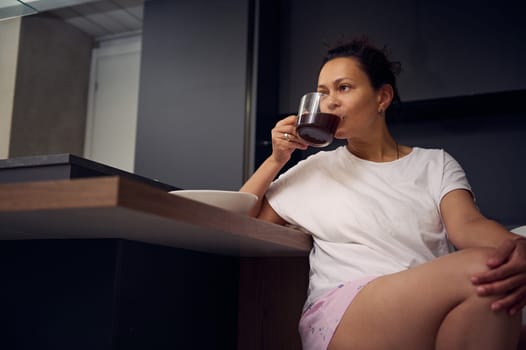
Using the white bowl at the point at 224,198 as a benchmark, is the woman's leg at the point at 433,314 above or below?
below

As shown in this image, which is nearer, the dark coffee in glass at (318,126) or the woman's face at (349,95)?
the dark coffee in glass at (318,126)

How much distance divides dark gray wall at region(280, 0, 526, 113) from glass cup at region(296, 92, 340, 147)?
790 mm

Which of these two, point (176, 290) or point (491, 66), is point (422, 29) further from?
point (176, 290)

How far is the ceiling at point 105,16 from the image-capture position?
12.1 feet

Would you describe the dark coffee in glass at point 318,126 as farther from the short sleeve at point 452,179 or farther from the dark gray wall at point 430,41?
the dark gray wall at point 430,41

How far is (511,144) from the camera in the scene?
242cm

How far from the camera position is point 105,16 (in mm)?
3885

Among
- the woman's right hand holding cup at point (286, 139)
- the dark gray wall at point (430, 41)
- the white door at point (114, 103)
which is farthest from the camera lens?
the white door at point (114, 103)

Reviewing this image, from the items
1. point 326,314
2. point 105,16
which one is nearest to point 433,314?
point 326,314

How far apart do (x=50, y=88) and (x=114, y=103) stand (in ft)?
1.44

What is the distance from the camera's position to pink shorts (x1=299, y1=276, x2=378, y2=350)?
4.17 feet

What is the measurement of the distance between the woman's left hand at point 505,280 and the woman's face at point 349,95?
0.60 metres

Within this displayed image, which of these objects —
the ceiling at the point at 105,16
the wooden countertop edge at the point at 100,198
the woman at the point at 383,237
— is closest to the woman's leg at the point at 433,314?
the woman at the point at 383,237

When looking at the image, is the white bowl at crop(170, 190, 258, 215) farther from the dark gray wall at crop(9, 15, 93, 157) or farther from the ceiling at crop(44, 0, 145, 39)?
the dark gray wall at crop(9, 15, 93, 157)
